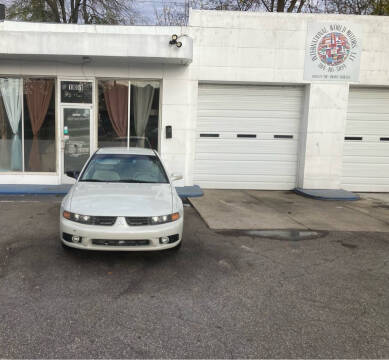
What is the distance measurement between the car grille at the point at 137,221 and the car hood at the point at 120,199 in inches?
2.1

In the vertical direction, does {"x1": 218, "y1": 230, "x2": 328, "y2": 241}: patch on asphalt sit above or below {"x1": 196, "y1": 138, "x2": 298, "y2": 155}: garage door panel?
below

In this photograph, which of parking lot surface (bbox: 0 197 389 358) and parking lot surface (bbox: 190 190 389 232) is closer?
parking lot surface (bbox: 0 197 389 358)

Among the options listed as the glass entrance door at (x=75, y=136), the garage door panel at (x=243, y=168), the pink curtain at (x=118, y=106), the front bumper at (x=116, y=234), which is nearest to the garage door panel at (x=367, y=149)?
the garage door panel at (x=243, y=168)

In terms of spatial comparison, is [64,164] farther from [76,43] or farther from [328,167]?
[328,167]

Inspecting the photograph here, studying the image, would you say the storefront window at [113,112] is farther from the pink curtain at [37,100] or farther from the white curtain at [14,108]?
the white curtain at [14,108]

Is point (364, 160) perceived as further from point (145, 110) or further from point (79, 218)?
point (79, 218)

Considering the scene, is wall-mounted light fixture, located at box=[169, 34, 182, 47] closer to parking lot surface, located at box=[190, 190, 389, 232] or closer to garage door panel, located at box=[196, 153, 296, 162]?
garage door panel, located at box=[196, 153, 296, 162]

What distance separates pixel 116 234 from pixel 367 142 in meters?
9.30

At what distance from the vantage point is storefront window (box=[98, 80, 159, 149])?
10477 millimetres

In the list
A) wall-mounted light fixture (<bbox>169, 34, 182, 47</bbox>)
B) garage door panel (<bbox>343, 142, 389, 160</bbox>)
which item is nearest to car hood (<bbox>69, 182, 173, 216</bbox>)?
wall-mounted light fixture (<bbox>169, 34, 182, 47</bbox>)

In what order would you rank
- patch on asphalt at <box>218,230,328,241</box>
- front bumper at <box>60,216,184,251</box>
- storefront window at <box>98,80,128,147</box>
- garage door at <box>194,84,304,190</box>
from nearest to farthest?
1. front bumper at <box>60,216,184,251</box>
2. patch on asphalt at <box>218,230,328,241</box>
3. storefront window at <box>98,80,128,147</box>
4. garage door at <box>194,84,304,190</box>

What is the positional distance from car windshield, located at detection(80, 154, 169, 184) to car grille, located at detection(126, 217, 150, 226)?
126 cm

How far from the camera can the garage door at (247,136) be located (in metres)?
10.8

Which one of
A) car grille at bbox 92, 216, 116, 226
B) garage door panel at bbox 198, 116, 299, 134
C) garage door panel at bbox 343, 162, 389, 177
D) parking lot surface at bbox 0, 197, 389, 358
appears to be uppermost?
garage door panel at bbox 198, 116, 299, 134
